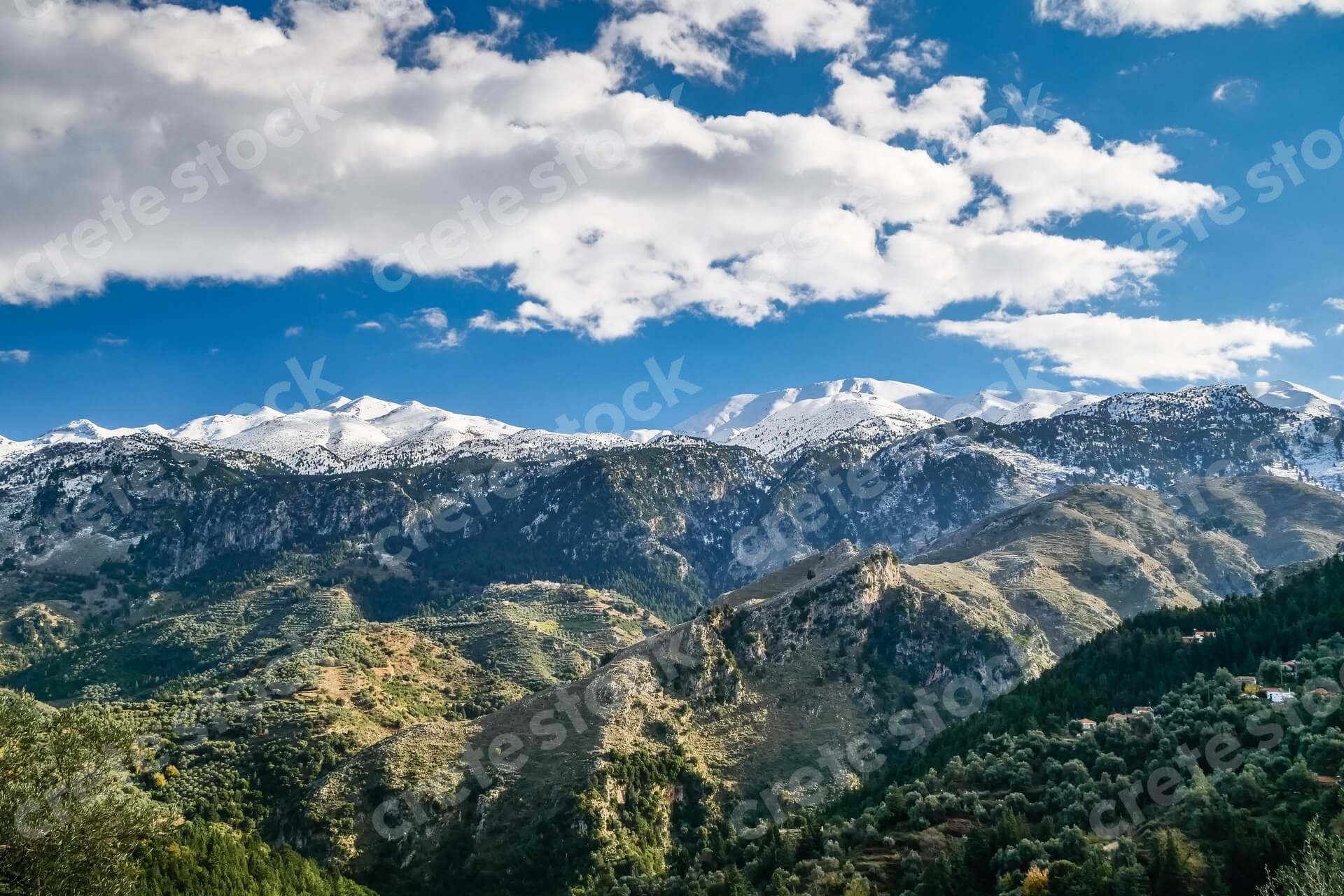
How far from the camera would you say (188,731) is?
6181 inches

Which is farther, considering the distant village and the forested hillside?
the distant village

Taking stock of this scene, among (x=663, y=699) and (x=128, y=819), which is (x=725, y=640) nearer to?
(x=663, y=699)

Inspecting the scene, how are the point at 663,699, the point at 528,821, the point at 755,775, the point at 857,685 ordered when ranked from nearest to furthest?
the point at 528,821, the point at 755,775, the point at 663,699, the point at 857,685

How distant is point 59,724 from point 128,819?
1051cm

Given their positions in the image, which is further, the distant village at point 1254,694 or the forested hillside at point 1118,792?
the distant village at point 1254,694

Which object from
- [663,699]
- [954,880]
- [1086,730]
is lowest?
[954,880]

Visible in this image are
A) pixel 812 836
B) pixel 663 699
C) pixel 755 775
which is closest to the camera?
pixel 812 836

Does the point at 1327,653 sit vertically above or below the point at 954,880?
above

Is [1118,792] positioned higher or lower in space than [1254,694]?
lower

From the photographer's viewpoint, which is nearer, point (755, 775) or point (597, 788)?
point (597, 788)

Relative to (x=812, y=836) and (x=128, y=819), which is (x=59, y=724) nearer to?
(x=128, y=819)

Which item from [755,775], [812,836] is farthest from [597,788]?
[812,836]

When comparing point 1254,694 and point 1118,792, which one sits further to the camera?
point 1254,694

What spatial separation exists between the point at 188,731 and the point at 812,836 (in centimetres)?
12036
